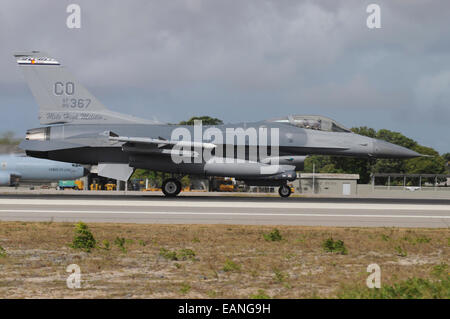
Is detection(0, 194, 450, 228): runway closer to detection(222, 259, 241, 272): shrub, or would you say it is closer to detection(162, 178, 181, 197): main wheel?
detection(222, 259, 241, 272): shrub

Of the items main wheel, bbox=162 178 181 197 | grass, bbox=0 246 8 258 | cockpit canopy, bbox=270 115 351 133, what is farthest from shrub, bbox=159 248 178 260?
cockpit canopy, bbox=270 115 351 133

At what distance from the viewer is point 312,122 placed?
21719 millimetres

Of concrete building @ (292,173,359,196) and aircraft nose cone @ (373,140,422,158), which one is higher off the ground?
aircraft nose cone @ (373,140,422,158)

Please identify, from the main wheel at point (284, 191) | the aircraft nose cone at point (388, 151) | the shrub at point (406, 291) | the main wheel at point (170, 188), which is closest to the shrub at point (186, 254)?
the shrub at point (406, 291)

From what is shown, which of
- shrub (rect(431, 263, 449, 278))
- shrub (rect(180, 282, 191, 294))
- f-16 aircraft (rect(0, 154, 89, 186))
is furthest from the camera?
f-16 aircraft (rect(0, 154, 89, 186))

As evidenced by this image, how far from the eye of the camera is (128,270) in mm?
6164

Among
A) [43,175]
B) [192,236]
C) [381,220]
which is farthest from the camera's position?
[43,175]

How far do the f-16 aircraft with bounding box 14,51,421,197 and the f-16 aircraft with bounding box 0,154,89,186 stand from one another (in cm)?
1483

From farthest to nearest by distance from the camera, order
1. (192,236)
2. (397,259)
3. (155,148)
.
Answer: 1. (155,148)
2. (192,236)
3. (397,259)

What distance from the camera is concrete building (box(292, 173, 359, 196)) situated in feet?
153

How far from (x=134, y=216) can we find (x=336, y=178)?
38.1 meters

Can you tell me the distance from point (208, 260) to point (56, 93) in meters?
17.4

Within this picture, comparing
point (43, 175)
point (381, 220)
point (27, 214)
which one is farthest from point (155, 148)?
point (43, 175)
